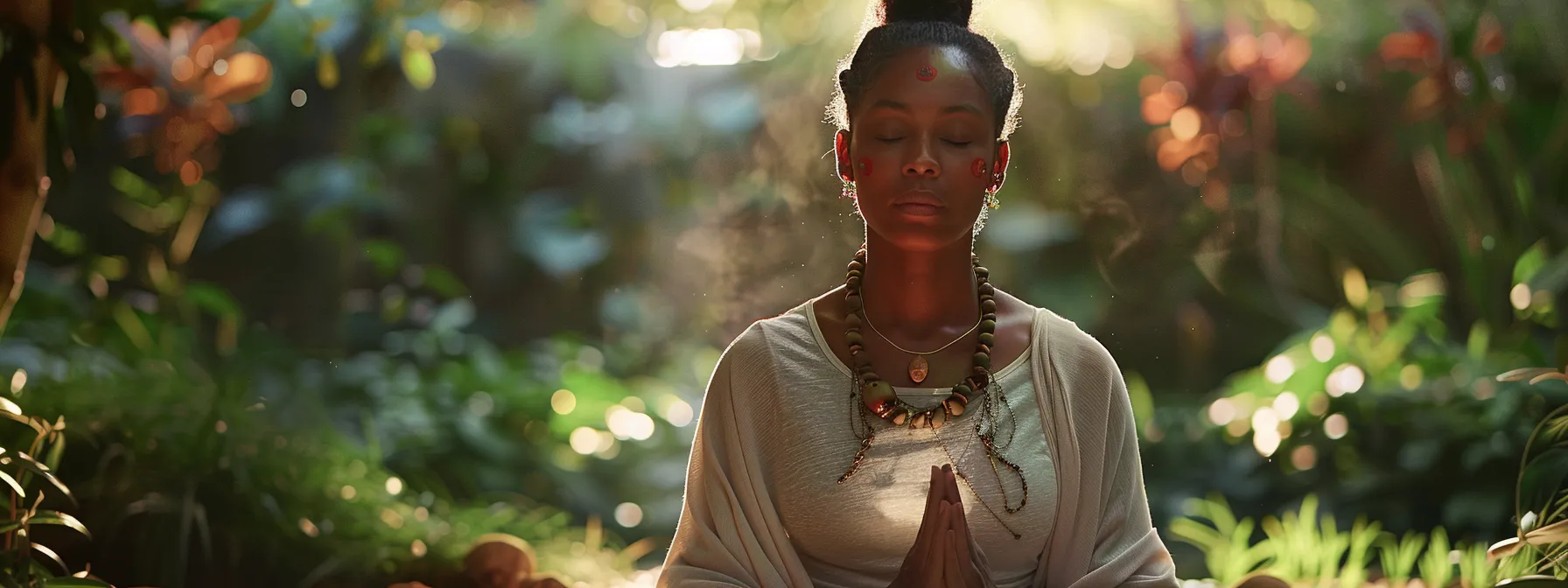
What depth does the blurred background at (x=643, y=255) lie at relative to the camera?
12.5 ft

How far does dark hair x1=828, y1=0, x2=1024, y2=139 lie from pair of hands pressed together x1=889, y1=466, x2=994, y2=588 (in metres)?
0.48

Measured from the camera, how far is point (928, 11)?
6.10ft

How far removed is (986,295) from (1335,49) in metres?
2.84

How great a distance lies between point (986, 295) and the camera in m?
1.89

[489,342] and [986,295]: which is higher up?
[489,342]

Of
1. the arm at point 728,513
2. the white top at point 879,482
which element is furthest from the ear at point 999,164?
the arm at point 728,513

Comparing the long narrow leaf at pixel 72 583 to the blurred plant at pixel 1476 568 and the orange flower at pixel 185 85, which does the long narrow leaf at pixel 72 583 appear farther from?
the blurred plant at pixel 1476 568

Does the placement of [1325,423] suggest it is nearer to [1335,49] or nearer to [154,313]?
[1335,49]

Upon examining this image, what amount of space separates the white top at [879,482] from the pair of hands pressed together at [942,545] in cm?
12

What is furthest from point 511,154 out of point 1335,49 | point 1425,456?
point 1425,456

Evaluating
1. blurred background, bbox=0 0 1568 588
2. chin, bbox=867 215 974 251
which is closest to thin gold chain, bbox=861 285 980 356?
chin, bbox=867 215 974 251

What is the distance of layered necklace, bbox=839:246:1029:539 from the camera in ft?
5.82

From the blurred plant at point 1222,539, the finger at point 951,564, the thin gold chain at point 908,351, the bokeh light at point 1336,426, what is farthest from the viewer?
the bokeh light at point 1336,426

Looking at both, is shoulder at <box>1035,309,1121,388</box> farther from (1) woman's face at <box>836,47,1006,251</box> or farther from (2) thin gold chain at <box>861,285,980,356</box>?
(1) woman's face at <box>836,47,1006,251</box>
